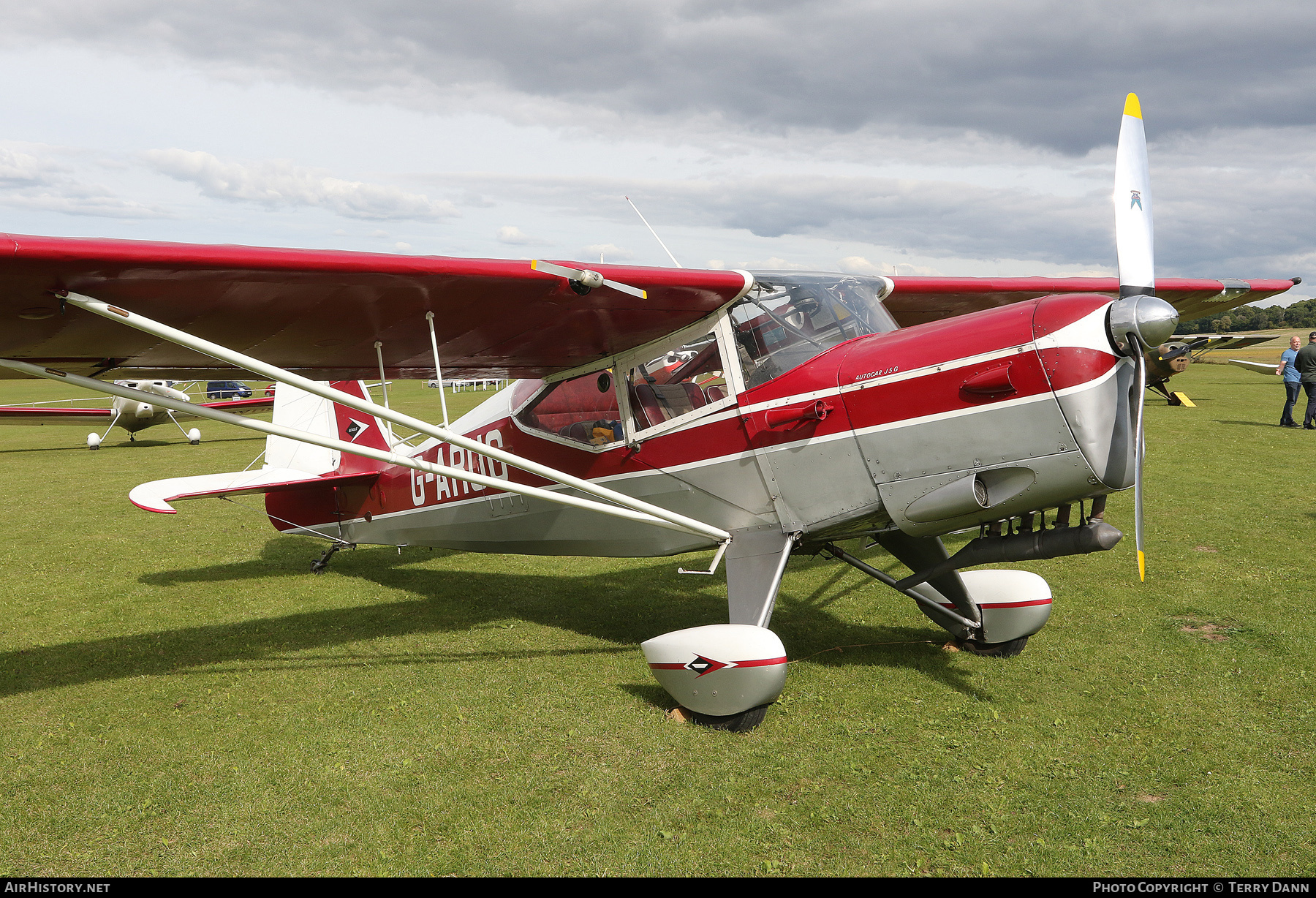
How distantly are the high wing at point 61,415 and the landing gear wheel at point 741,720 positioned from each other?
67.0 feet

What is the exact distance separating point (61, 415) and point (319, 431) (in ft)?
50.7

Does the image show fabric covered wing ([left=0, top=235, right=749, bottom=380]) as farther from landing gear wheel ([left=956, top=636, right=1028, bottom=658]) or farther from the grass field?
landing gear wheel ([left=956, top=636, right=1028, bottom=658])

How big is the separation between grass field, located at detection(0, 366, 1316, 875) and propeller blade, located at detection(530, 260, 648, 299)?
2.37 m

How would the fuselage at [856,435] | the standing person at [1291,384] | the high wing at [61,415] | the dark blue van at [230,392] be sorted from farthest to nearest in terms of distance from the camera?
the dark blue van at [230,392] → the high wing at [61,415] → the standing person at [1291,384] → the fuselage at [856,435]

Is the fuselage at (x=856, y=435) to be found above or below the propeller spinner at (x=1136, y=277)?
below

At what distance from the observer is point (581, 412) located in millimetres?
5938

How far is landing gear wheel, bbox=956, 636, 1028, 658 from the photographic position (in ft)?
17.7

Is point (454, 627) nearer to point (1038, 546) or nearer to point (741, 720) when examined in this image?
point (741, 720)

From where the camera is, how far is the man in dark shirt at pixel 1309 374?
16422mm

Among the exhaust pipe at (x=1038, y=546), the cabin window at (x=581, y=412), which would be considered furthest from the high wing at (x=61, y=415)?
the exhaust pipe at (x=1038, y=546)

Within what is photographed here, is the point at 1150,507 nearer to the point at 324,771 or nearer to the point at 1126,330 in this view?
the point at 1126,330

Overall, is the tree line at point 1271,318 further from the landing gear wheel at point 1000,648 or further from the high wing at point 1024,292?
the landing gear wheel at point 1000,648

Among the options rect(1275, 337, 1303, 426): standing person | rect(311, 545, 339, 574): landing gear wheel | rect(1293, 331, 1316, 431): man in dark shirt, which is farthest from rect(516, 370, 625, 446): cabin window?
rect(1275, 337, 1303, 426): standing person

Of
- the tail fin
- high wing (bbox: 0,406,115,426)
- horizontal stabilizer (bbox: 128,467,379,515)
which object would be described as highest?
the tail fin
